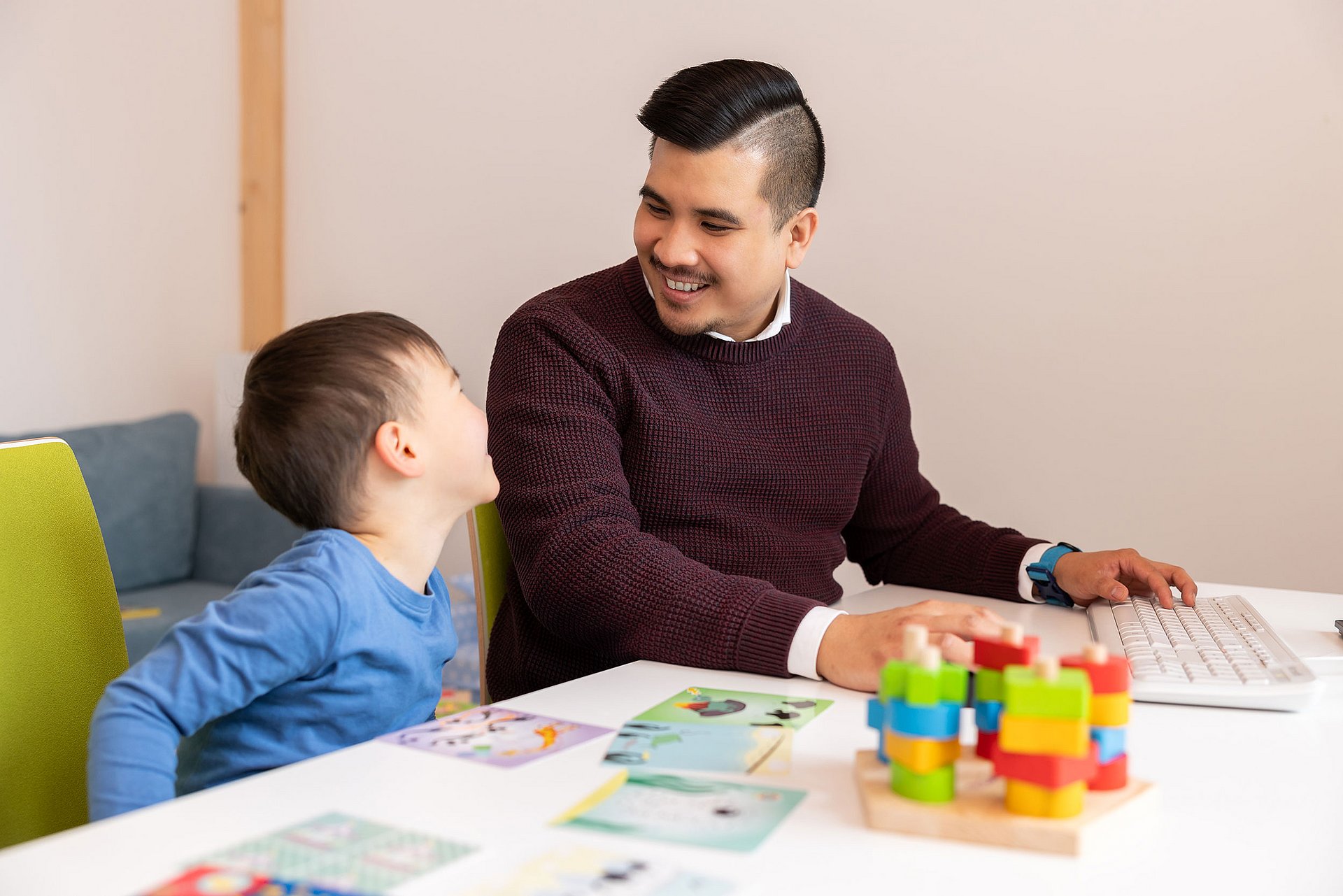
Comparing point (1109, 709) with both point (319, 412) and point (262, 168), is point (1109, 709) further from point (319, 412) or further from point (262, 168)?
point (262, 168)

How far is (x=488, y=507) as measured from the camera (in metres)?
1.51

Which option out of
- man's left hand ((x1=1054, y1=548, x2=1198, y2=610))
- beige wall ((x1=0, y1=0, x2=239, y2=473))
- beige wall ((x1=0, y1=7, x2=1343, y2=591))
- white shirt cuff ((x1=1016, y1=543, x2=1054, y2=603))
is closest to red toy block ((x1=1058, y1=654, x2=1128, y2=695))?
man's left hand ((x1=1054, y1=548, x2=1198, y2=610))

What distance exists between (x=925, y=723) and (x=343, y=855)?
1.14 ft

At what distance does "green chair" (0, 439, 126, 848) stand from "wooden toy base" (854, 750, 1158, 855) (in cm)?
73

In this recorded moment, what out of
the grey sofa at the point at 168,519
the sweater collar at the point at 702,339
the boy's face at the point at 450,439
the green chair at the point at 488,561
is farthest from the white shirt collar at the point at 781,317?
the grey sofa at the point at 168,519

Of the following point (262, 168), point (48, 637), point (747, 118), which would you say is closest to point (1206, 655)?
point (747, 118)

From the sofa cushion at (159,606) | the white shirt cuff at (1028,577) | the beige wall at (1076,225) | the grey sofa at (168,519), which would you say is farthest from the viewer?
the grey sofa at (168,519)

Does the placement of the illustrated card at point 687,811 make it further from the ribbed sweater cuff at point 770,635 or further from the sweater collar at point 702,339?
the sweater collar at point 702,339

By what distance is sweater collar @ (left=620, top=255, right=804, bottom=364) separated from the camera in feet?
5.01

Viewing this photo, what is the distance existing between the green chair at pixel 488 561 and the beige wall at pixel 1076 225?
129cm

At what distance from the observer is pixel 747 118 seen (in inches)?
58.6

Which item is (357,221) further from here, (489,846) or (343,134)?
(489,846)

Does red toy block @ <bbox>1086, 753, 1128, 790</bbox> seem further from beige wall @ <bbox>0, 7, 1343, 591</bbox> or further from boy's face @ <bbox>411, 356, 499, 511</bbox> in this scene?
beige wall @ <bbox>0, 7, 1343, 591</bbox>

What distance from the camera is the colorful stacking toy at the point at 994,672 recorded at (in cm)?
76
